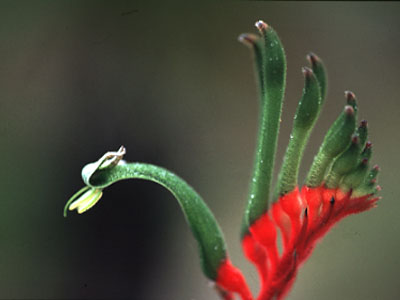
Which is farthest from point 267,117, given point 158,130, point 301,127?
point 158,130

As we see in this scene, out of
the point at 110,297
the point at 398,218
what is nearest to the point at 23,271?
the point at 110,297

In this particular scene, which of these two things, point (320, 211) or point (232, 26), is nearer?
point (320, 211)

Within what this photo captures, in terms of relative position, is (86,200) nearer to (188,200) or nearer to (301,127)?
(188,200)

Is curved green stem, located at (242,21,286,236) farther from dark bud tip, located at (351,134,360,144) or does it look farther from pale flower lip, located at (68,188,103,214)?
pale flower lip, located at (68,188,103,214)

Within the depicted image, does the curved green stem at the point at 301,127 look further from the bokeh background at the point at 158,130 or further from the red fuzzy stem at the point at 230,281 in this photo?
the bokeh background at the point at 158,130

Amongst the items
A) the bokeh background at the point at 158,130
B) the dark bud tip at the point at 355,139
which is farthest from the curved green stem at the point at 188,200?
the bokeh background at the point at 158,130

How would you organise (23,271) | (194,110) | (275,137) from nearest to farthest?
1. (275,137)
2. (23,271)
3. (194,110)

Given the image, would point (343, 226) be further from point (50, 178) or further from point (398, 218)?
point (50, 178)
